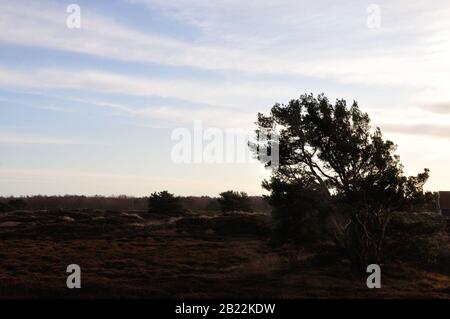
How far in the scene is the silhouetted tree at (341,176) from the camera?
92.6 ft

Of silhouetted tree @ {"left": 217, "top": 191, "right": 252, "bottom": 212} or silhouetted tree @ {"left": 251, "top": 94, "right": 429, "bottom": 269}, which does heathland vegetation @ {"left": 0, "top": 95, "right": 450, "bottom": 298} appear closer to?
silhouetted tree @ {"left": 251, "top": 94, "right": 429, "bottom": 269}

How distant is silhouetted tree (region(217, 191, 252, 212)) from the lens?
3184 inches

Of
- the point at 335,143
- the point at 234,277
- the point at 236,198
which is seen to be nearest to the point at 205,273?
the point at 234,277

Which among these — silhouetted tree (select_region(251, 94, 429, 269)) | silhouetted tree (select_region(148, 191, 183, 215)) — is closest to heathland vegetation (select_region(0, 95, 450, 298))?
silhouetted tree (select_region(251, 94, 429, 269))

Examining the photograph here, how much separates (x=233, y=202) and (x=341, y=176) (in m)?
52.2

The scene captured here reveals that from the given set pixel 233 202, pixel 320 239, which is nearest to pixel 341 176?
pixel 320 239

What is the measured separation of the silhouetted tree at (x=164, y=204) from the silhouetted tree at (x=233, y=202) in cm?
712

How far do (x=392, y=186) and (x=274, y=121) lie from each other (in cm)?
793

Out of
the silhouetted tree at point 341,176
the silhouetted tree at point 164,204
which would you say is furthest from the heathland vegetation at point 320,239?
the silhouetted tree at point 164,204

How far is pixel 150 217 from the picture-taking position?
73750 millimetres

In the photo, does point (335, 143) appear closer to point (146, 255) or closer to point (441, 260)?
point (441, 260)

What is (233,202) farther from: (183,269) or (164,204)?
(183,269)

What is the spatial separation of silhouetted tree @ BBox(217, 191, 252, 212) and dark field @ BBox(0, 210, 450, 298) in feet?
75.1

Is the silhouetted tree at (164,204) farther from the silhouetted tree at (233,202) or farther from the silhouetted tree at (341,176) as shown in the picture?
the silhouetted tree at (341,176)
